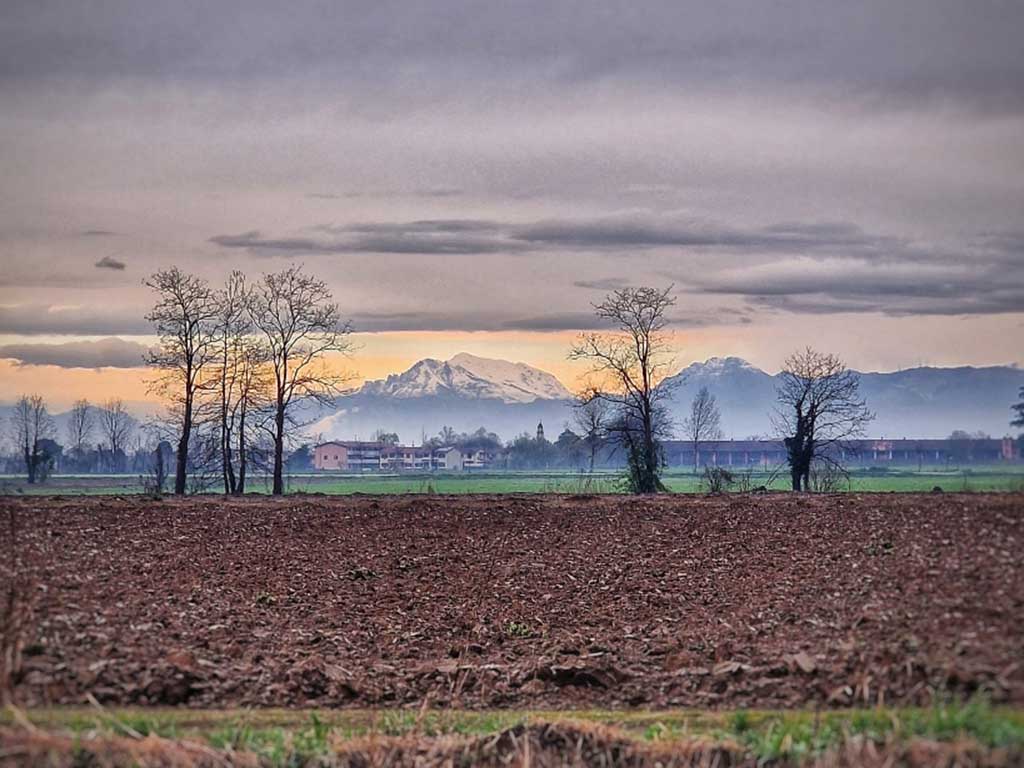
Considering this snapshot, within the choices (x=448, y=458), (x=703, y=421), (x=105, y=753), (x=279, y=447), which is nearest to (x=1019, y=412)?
(x=105, y=753)

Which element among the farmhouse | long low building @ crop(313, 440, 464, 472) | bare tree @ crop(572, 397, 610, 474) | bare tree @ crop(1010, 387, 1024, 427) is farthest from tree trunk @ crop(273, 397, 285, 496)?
the farmhouse

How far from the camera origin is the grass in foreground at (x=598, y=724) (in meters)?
11.8

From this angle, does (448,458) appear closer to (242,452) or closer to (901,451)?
(901,451)

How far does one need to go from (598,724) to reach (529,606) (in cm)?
718

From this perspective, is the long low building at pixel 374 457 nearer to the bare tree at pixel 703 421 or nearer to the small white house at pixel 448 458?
the small white house at pixel 448 458

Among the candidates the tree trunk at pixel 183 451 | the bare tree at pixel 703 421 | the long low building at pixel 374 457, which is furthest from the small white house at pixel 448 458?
the tree trunk at pixel 183 451

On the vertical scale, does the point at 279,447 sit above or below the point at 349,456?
below

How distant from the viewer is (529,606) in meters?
20.4

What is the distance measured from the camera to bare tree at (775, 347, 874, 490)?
38.5 meters

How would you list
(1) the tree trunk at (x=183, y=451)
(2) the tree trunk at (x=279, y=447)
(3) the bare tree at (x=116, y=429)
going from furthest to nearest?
(3) the bare tree at (x=116, y=429), (2) the tree trunk at (x=279, y=447), (1) the tree trunk at (x=183, y=451)

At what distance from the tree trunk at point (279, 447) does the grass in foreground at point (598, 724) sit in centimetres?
2746

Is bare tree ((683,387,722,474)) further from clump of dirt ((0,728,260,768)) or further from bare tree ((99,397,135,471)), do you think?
clump of dirt ((0,728,260,768))

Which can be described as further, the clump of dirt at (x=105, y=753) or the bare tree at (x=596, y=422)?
the bare tree at (x=596, y=422)

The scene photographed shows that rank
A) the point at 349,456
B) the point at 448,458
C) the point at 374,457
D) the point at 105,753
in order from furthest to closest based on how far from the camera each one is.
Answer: the point at 448,458
the point at 374,457
the point at 349,456
the point at 105,753
